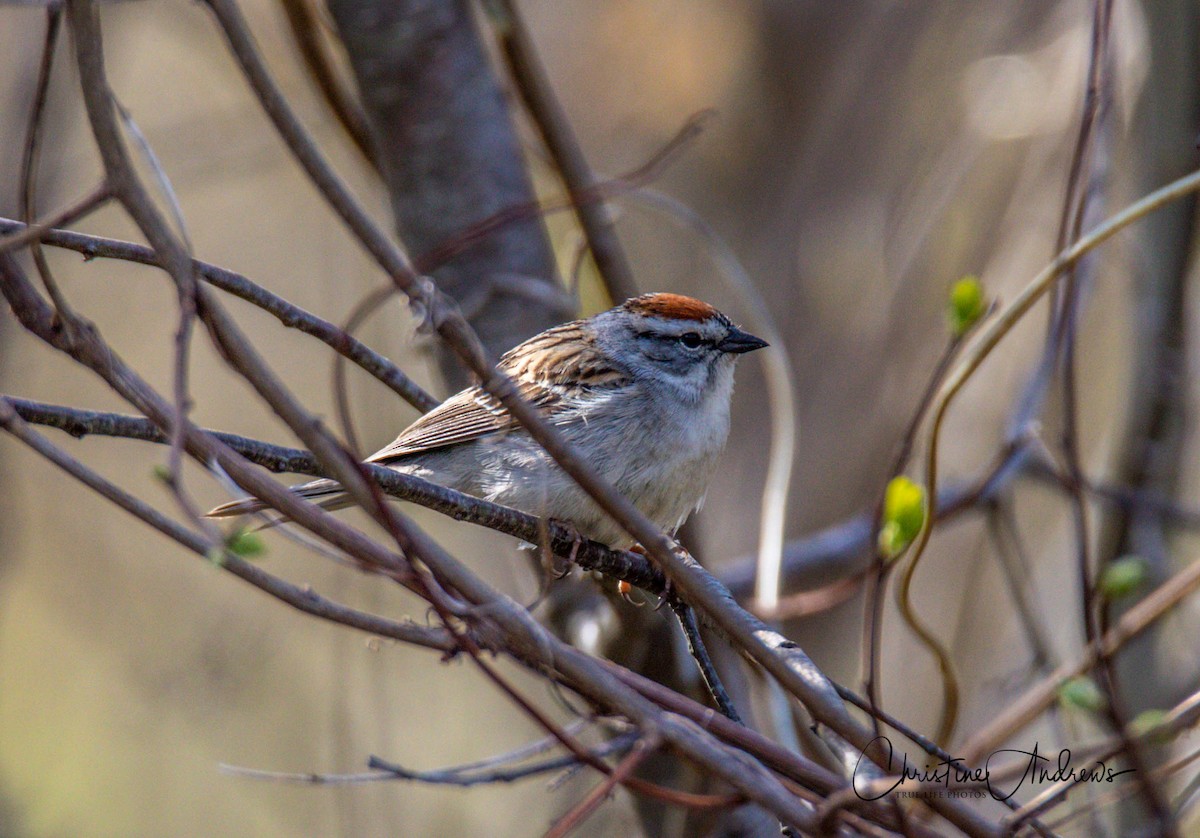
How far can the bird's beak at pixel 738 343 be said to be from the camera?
389 centimetres

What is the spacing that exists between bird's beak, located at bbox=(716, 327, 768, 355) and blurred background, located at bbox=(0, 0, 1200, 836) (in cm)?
143

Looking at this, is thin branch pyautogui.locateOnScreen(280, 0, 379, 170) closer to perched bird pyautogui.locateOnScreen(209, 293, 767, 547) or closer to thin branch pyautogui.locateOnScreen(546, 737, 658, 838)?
perched bird pyautogui.locateOnScreen(209, 293, 767, 547)

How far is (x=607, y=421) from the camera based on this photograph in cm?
367

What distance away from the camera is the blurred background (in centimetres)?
582

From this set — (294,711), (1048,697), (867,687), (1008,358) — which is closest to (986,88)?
(1008,358)

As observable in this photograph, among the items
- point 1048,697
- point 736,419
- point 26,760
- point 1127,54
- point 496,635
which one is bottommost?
point 26,760

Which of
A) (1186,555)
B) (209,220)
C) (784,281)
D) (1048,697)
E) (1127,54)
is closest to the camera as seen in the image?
(1048,697)

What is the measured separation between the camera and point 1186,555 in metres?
5.05

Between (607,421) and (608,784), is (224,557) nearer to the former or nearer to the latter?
(608,784)

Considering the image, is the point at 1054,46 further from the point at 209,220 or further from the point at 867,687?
the point at 209,220

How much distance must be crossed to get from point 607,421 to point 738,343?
597 millimetres

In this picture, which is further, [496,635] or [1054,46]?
[1054,46]

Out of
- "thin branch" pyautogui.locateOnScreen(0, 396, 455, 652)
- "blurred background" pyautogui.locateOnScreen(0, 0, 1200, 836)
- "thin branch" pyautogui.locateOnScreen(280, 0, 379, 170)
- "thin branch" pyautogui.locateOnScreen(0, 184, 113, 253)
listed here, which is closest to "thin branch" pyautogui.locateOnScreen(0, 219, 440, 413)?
"thin branch" pyautogui.locateOnScreen(0, 184, 113, 253)

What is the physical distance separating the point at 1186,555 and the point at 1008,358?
56.5 inches
